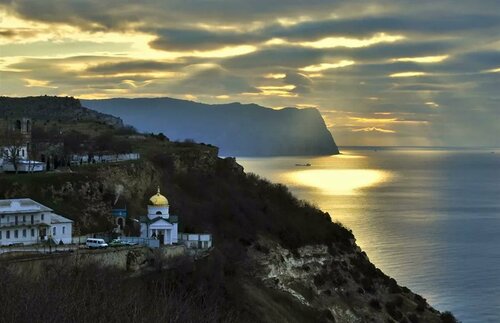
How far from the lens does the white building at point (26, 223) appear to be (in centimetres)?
4044

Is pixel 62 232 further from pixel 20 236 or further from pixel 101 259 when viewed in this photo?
pixel 101 259

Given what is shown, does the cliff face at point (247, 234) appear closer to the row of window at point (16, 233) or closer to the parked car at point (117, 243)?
the parked car at point (117, 243)

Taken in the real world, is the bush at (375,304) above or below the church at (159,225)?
below

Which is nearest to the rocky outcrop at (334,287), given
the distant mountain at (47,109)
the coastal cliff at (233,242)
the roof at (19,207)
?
the coastal cliff at (233,242)

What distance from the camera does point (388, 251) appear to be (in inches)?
3108

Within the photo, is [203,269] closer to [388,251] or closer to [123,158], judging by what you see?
[123,158]

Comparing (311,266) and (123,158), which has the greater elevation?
(123,158)

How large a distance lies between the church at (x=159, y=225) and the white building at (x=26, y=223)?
5672mm

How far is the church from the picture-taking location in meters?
46.1

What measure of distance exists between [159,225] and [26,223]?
8708 millimetres

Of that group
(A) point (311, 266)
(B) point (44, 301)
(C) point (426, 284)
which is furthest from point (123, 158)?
(B) point (44, 301)

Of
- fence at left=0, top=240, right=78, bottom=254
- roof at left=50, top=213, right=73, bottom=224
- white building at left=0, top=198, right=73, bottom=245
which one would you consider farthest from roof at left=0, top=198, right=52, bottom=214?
fence at left=0, top=240, right=78, bottom=254

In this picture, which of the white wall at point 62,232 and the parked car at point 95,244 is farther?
the white wall at point 62,232

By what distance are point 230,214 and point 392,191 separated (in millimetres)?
105961
